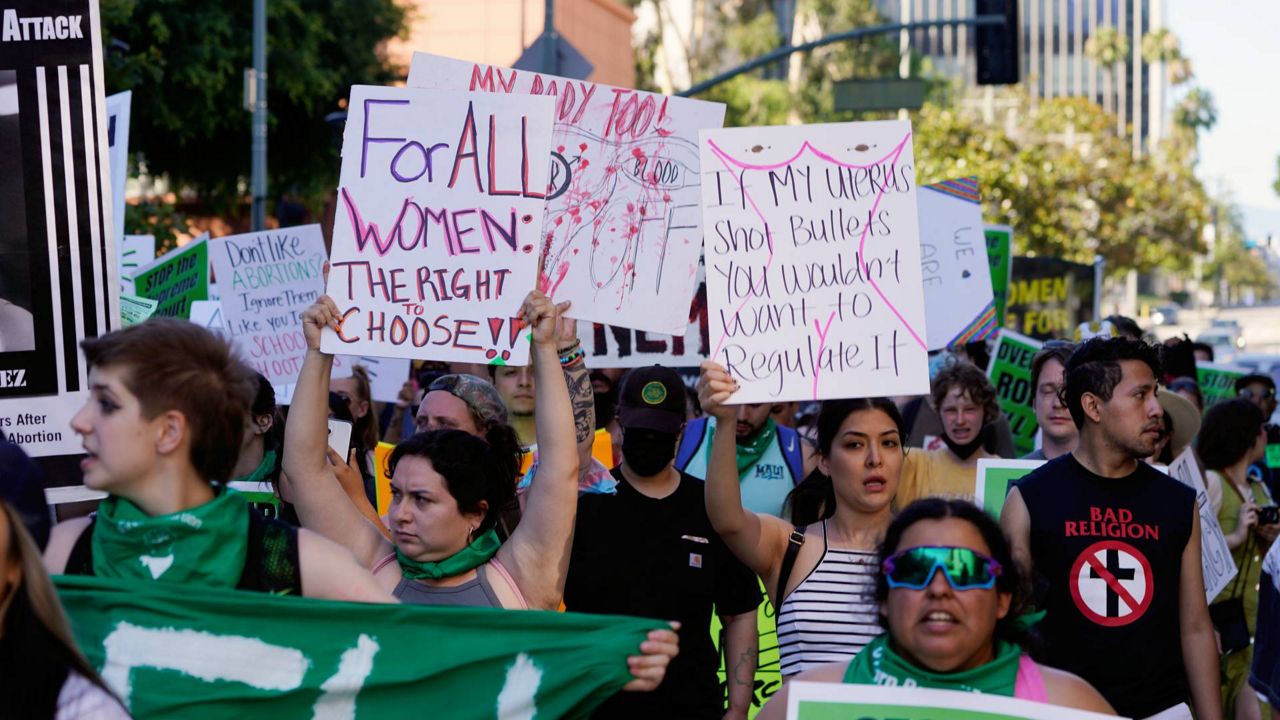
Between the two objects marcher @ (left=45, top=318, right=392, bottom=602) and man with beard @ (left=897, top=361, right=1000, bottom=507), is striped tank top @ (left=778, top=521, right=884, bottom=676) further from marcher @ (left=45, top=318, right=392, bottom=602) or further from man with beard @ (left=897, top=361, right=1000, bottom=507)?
man with beard @ (left=897, top=361, right=1000, bottom=507)

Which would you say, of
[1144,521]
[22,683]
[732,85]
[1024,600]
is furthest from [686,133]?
[732,85]

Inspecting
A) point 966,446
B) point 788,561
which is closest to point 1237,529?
point 966,446

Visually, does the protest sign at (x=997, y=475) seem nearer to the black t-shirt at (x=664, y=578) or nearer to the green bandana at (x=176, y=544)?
the black t-shirt at (x=664, y=578)

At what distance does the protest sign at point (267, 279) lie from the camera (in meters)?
8.48

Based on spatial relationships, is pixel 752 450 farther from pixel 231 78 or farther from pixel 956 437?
pixel 231 78

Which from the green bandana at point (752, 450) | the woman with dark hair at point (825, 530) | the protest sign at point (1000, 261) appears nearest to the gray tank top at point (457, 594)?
the woman with dark hair at point (825, 530)

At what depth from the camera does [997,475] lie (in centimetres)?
532

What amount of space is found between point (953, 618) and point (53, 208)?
2946 mm

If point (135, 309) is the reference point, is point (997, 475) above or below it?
below

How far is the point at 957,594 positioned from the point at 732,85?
4887 cm

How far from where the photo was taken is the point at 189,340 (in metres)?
3.30

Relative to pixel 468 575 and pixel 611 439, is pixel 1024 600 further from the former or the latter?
pixel 611 439

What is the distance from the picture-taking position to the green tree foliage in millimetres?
23281

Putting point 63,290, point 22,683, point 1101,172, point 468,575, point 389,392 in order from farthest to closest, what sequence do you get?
1. point 1101,172
2. point 389,392
3. point 63,290
4. point 468,575
5. point 22,683
